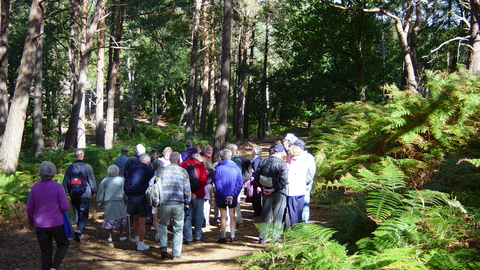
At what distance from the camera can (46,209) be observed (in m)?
6.05

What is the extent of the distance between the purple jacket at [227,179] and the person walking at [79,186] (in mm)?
2630

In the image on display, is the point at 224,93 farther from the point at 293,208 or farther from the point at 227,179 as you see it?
the point at 293,208

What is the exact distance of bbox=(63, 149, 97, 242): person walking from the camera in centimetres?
837

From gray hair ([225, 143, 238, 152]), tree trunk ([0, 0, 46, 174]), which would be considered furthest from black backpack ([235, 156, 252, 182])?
tree trunk ([0, 0, 46, 174])

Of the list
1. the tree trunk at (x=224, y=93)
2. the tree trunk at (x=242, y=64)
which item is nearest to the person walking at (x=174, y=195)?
the tree trunk at (x=224, y=93)

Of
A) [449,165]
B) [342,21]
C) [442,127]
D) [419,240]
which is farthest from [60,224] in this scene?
[342,21]

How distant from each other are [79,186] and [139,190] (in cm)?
130

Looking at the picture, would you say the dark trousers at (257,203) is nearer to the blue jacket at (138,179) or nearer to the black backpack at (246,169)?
the black backpack at (246,169)

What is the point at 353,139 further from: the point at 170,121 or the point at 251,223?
the point at 170,121

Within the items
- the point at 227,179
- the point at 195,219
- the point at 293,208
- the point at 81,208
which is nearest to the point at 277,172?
the point at 293,208

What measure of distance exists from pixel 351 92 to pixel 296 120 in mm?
28420

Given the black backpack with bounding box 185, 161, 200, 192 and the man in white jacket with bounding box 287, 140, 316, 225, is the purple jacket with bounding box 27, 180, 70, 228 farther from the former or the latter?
the man in white jacket with bounding box 287, 140, 316, 225

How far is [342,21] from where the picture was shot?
24500 mm

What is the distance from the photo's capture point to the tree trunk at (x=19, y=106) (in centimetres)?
1205
